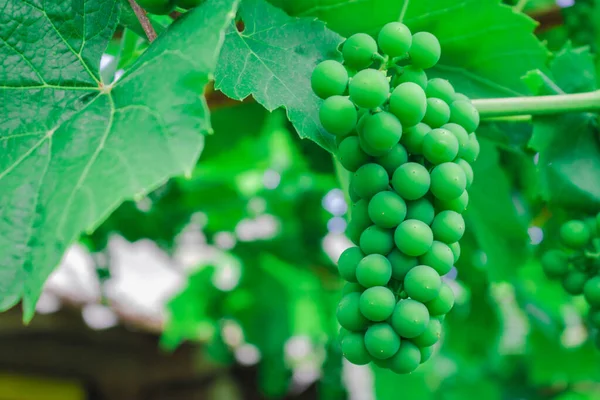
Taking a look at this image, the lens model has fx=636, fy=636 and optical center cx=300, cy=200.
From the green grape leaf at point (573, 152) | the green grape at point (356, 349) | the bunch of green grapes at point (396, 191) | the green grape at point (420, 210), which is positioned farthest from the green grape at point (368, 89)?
the green grape leaf at point (573, 152)

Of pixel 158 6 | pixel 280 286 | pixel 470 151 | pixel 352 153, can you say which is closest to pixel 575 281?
pixel 470 151

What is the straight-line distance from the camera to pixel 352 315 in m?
0.57

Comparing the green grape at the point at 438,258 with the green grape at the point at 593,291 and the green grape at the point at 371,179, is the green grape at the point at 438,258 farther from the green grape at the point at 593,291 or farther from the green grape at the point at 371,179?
the green grape at the point at 593,291

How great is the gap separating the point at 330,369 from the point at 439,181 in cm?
193

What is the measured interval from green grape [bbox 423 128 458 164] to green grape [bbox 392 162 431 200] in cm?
2

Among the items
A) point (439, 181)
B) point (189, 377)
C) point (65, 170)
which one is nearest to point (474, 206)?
point (439, 181)

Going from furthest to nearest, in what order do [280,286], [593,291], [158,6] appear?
[280,286] < [593,291] < [158,6]

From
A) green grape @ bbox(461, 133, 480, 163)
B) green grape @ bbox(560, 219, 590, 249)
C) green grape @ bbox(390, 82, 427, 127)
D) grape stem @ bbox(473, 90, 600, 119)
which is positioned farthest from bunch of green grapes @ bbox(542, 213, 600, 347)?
green grape @ bbox(390, 82, 427, 127)

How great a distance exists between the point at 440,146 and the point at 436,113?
0.04 meters

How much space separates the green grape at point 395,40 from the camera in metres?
0.59

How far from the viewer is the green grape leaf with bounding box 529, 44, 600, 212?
2.67 ft

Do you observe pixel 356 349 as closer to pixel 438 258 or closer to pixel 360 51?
pixel 438 258

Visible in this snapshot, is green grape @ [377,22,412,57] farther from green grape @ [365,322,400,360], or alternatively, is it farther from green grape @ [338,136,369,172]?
green grape @ [365,322,400,360]

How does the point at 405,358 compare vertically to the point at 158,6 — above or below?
below
